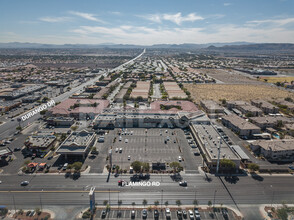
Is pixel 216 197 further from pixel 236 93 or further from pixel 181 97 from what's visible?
pixel 236 93

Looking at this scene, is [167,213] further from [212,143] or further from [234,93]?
[234,93]

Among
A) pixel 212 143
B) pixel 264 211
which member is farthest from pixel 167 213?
pixel 212 143

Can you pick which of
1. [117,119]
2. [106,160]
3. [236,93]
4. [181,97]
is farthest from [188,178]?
[236,93]

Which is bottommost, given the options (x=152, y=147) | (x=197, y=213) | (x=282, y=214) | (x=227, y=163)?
(x=197, y=213)

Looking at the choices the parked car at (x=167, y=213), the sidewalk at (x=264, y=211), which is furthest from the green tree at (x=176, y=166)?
the sidewalk at (x=264, y=211)

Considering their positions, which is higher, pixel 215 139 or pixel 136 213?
pixel 215 139

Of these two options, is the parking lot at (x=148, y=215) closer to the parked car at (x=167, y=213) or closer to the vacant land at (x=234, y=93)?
the parked car at (x=167, y=213)

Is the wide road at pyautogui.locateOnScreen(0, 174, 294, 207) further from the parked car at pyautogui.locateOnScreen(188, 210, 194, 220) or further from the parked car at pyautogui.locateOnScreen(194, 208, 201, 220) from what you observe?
the parked car at pyautogui.locateOnScreen(188, 210, 194, 220)
